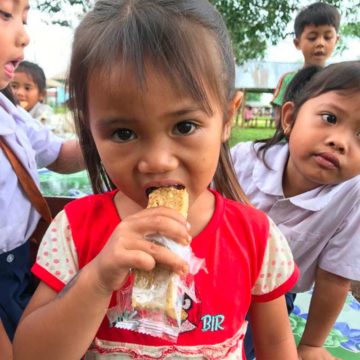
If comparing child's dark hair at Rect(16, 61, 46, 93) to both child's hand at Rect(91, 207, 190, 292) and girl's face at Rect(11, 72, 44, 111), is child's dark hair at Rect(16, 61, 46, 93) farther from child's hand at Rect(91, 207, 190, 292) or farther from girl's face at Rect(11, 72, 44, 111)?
child's hand at Rect(91, 207, 190, 292)

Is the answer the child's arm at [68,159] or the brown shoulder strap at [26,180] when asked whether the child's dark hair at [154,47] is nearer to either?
the brown shoulder strap at [26,180]

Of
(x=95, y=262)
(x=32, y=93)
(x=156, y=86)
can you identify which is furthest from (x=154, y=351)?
(x=32, y=93)

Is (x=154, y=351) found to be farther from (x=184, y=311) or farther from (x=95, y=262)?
(x=95, y=262)

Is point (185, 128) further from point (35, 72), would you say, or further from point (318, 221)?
point (35, 72)

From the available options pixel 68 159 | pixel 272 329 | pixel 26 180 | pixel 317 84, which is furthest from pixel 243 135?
pixel 272 329

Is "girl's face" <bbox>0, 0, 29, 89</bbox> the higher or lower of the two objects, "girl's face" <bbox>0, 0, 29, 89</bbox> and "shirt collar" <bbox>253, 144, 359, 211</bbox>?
the higher

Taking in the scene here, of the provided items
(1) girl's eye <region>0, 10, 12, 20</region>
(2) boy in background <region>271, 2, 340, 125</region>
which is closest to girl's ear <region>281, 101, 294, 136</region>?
(1) girl's eye <region>0, 10, 12, 20</region>

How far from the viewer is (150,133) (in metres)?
0.95

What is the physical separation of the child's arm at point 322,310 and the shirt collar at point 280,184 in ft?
1.09

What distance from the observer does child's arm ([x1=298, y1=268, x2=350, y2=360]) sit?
1825mm

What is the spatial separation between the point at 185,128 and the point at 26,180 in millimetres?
882

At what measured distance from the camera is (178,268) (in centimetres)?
88

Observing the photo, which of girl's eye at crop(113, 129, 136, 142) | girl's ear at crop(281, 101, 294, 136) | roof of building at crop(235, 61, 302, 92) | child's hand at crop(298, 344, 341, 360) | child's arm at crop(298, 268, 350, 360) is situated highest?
girl's eye at crop(113, 129, 136, 142)

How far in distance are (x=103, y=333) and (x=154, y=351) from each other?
0.15 meters
